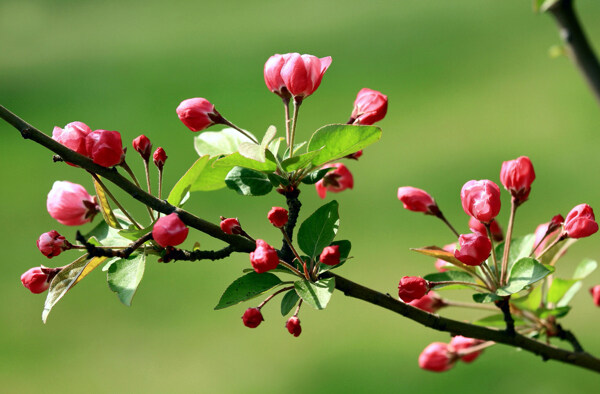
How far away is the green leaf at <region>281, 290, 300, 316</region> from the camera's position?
1.94 feet

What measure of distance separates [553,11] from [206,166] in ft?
1.05

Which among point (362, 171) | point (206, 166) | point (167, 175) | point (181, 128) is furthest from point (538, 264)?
point (181, 128)

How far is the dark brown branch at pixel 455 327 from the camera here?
576 mm

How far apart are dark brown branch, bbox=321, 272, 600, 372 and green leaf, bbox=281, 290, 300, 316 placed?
3 centimetres

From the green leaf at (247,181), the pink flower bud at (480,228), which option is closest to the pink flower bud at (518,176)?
the pink flower bud at (480,228)

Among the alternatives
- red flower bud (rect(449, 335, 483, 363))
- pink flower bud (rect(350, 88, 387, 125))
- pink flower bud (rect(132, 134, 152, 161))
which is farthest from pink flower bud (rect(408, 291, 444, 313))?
pink flower bud (rect(132, 134, 152, 161))

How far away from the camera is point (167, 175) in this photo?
13.8 feet

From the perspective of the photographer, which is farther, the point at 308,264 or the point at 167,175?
the point at 167,175

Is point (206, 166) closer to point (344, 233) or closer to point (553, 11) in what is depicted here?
point (553, 11)

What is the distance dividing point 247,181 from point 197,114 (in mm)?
91

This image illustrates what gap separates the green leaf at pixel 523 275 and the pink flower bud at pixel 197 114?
1.04 ft

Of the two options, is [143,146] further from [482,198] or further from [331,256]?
[482,198]

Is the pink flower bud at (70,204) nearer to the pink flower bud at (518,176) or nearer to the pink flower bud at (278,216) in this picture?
the pink flower bud at (278,216)

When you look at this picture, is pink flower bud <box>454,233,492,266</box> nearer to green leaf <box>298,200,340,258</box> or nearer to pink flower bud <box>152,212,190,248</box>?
green leaf <box>298,200,340,258</box>
